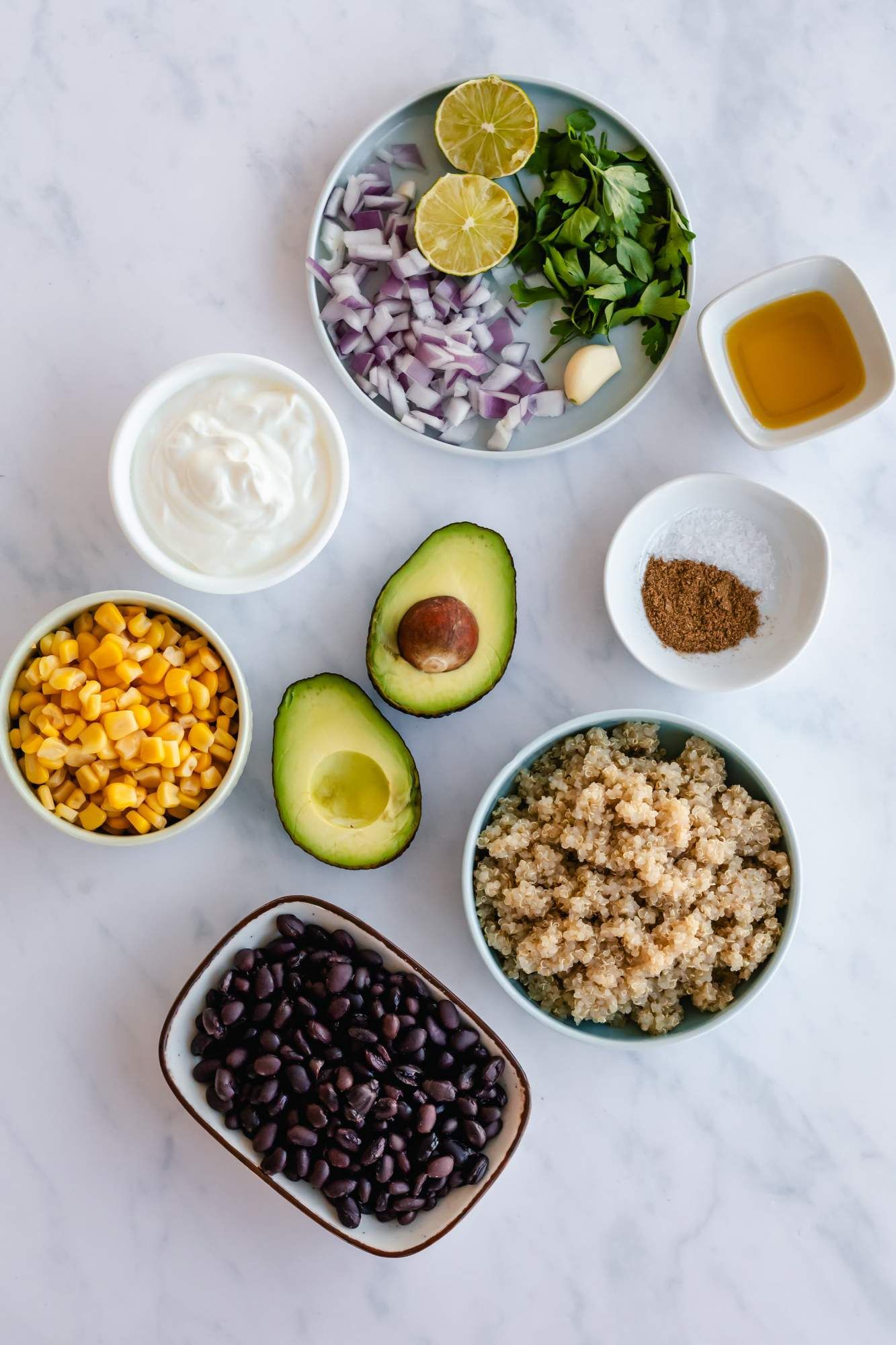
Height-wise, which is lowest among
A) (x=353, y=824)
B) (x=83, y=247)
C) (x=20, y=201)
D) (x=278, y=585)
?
(x=353, y=824)

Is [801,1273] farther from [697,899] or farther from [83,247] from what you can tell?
[83,247]

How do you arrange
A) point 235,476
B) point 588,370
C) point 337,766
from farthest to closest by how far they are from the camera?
point 588,370, point 337,766, point 235,476

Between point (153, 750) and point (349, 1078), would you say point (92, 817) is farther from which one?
point (349, 1078)

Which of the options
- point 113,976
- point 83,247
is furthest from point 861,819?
point 83,247

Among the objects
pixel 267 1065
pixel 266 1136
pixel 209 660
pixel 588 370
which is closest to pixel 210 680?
pixel 209 660

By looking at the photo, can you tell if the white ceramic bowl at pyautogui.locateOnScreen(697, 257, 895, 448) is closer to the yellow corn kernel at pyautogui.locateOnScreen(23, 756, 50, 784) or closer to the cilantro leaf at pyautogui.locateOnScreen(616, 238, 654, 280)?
the cilantro leaf at pyautogui.locateOnScreen(616, 238, 654, 280)

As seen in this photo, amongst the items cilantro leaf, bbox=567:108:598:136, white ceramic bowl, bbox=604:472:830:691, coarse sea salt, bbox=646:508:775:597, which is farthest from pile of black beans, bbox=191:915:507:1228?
cilantro leaf, bbox=567:108:598:136

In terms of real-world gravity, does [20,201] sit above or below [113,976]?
above
